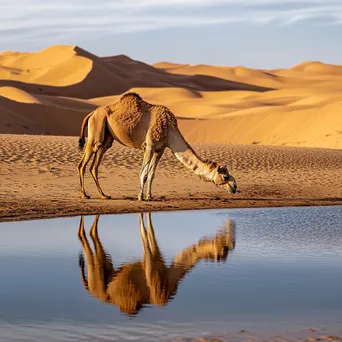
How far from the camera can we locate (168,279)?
27.5 feet

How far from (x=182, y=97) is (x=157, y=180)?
208 feet

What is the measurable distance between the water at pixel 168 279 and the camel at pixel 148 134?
238 cm

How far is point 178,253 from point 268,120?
37859 millimetres

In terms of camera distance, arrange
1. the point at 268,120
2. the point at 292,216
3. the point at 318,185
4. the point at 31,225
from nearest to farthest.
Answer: the point at 31,225 → the point at 292,216 → the point at 318,185 → the point at 268,120

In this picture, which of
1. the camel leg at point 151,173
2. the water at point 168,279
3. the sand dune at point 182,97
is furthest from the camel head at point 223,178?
the sand dune at point 182,97

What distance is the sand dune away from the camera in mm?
44219

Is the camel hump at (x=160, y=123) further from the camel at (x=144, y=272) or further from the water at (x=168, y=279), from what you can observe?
the camel at (x=144, y=272)

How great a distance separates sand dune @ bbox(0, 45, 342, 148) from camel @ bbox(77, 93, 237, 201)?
23.3 m

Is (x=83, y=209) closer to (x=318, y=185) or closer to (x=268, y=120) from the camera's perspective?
(x=318, y=185)

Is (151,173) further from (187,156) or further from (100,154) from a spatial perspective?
(100,154)

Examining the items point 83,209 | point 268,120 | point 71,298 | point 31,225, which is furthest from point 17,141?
point 268,120

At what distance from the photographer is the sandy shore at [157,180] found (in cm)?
1487

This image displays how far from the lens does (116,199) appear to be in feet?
51.7

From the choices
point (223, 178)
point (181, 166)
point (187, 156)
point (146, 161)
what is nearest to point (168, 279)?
point (223, 178)
